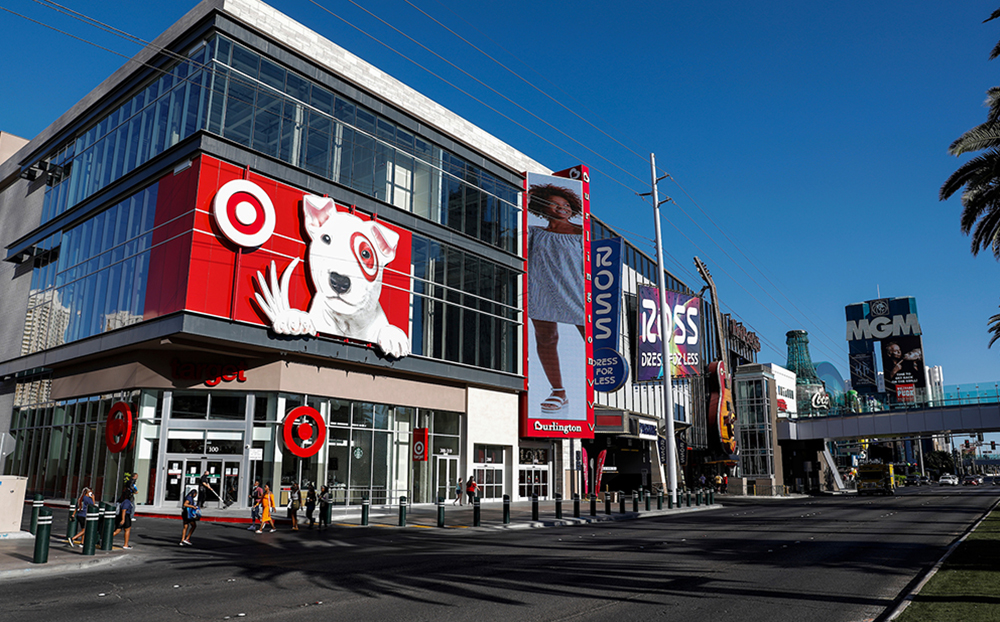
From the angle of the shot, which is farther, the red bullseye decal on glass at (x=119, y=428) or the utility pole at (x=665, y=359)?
the utility pole at (x=665, y=359)

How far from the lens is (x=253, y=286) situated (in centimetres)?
2952

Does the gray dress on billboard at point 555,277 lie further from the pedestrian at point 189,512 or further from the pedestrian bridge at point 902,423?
the pedestrian bridge at point 902,423

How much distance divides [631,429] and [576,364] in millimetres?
8418

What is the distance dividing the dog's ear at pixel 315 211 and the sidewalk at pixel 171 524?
42.8 ft

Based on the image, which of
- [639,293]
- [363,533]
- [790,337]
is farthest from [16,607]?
[790,337]

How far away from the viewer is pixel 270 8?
3225cm

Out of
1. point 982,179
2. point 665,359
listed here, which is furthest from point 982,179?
point 665,359

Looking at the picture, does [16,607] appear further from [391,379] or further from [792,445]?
[792,445]

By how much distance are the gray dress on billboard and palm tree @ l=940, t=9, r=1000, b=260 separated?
78.8 ft

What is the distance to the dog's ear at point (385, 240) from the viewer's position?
115 ft

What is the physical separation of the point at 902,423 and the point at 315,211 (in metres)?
60.4

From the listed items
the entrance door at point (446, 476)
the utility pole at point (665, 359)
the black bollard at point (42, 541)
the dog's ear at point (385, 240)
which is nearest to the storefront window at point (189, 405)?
the dog's ear at point (385, 240)

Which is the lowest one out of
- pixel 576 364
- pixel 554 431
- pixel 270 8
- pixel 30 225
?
pixel 554 431

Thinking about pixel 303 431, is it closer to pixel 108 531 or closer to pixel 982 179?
pixel 108 531
